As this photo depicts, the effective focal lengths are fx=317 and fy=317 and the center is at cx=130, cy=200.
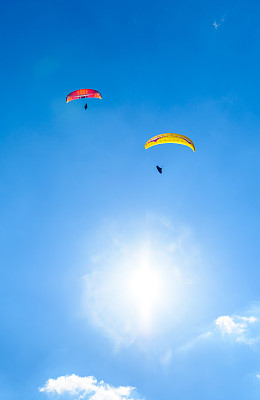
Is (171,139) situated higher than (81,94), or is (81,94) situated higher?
(81,94)

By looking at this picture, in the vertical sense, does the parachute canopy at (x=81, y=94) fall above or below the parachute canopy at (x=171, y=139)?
above

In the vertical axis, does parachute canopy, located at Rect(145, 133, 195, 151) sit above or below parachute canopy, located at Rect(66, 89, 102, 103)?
below

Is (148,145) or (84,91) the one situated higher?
(84,91)

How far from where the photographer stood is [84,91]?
167ft

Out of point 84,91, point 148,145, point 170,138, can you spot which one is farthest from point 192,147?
point 84,91

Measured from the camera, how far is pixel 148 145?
4494cm

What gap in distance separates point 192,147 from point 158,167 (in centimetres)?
627

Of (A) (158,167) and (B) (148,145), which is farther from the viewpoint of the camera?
(A) (158,167)

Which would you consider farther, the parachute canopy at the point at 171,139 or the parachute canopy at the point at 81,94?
the parachute canopy at the point at 81,94

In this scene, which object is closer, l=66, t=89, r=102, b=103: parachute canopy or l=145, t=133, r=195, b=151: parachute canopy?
l=145, t=133, r=195, b=151: parachute canopy

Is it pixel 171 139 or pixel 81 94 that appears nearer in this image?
pixel 171 139

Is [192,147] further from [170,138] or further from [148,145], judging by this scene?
[148,145]

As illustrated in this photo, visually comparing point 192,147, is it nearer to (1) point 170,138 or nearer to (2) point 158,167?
(1) point 170,138

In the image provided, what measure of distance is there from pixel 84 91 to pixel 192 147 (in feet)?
65.6
